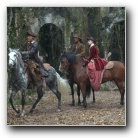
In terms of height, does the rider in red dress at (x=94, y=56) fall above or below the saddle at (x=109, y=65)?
above

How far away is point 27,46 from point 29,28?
0.24 m

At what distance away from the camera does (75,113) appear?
7707 mm

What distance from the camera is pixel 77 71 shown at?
25.4ft

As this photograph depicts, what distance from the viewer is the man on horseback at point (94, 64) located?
7688 millimetres

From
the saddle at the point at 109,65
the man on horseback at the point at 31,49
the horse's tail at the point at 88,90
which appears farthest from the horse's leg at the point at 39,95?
the saddle at the point at 109,65

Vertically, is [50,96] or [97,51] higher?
[97,51]

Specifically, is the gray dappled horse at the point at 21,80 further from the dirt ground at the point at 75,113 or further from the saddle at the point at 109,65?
the saddle at the point at 109,65

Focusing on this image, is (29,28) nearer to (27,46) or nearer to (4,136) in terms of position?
(27,46)

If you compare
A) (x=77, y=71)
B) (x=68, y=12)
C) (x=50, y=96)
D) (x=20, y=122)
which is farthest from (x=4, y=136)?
(x=68, y=12)

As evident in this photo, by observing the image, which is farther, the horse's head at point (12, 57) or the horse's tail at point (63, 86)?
the horse's tail at point (63, 86)

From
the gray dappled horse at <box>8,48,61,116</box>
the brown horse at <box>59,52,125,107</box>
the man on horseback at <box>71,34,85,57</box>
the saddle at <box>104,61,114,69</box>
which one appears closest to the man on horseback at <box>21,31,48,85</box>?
the gray dappled horse at <box>8,48,61,116</box>

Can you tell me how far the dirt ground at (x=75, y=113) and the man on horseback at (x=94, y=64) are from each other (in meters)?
0.16

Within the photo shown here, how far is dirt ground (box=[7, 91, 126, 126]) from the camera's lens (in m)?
7.64

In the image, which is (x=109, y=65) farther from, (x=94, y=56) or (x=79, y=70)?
(x=79, y=70)
